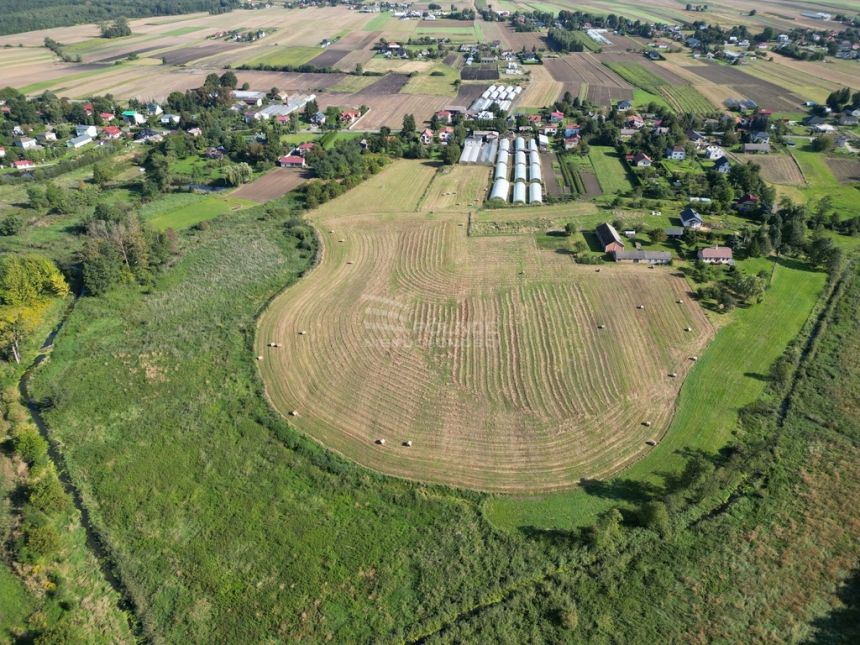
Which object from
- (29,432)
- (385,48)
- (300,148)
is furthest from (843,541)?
(385,48)

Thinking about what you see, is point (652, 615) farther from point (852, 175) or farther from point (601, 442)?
point (852, 175)

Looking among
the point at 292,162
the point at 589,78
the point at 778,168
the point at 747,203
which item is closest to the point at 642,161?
the point at 747,203

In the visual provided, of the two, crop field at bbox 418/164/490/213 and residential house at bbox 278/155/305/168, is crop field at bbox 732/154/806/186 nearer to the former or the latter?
crop field at bbox 418/164/490/213

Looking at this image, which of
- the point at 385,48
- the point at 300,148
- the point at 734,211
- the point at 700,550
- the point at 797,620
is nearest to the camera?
the point at 797,620

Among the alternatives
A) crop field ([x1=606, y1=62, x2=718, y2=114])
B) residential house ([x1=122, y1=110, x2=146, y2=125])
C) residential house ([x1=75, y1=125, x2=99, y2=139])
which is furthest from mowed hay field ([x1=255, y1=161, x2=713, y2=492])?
crop field ([x1=606, y1=62, x2=718, y2=114])

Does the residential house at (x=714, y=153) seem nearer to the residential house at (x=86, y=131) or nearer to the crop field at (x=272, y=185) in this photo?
the crop field at (x=272, y=185)

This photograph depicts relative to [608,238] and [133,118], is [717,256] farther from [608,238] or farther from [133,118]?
[133,118]
